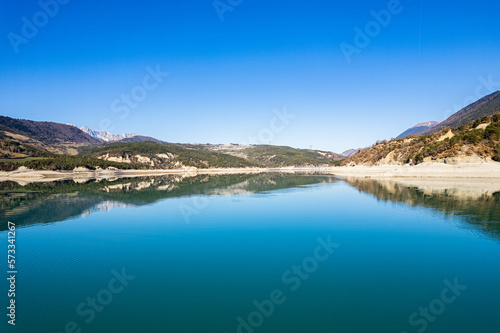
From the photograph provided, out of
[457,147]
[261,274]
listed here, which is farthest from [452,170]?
[261,274]

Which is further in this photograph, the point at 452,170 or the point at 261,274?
the point at 452,170

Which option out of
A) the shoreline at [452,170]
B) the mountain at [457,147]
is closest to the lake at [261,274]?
the shoreline at [452,170]

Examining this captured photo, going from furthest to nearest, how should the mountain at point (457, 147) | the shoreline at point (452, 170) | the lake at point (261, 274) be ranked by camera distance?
the mountain at point (457, 147), the shoreline at point (452, 170), the lake at point (261, 274)

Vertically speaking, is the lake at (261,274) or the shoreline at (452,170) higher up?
the shoreline at (452,170)

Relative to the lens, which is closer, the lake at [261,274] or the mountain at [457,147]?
the lake at [261,274]

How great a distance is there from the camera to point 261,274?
11477 millimetres

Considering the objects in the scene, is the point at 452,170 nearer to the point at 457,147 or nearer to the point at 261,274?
the point at 457,147

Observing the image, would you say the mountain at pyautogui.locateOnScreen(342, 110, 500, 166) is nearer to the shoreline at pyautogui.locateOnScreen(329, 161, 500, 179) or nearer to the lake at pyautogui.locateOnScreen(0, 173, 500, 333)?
the shoreline at pyautogui.locateOnScreen(329, 161, 500, 179)

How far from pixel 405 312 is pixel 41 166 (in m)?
116

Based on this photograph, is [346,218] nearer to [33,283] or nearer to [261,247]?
[261,247]

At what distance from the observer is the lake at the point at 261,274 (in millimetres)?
8078

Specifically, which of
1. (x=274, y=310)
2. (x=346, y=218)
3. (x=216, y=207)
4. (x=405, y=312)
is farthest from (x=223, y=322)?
(x=216, y=207)

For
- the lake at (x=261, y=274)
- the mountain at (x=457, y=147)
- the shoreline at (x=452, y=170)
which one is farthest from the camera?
the mountain at (x=457, y=147)

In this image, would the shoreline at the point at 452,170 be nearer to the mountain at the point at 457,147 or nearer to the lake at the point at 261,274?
the mountain at the point at 457,147
